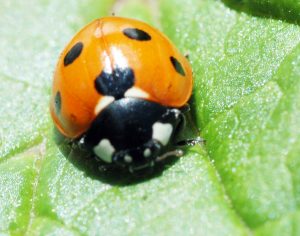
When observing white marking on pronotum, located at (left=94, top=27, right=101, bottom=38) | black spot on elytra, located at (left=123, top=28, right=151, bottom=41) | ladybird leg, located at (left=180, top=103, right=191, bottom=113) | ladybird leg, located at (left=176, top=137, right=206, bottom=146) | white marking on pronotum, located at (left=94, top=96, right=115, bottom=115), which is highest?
black spot on elytra, located at (left=123, top=28, right=151, bottom=41)

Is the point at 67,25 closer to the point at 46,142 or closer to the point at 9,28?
the point at 9,28

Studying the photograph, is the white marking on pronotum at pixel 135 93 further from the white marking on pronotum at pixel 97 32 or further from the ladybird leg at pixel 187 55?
the ladybird leg at pixel 187 55

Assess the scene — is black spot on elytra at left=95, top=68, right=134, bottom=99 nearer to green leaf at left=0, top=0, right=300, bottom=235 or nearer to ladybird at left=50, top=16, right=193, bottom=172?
ladybird at left=50, top=16, right=193, bottom=172

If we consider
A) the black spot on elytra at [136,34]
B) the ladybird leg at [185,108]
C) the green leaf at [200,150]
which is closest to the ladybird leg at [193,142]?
the green leaf at [200,150]

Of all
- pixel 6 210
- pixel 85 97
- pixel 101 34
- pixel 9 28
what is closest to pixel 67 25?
A: pixel 9 28

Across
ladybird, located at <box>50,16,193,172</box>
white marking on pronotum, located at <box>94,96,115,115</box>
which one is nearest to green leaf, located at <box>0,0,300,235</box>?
ladybird, located at <box>50,16,193,172</box>

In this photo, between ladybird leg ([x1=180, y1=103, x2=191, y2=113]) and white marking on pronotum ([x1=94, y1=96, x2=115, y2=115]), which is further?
ladybird leg ([x1=180, y1=103, x2=191, y2=113])
